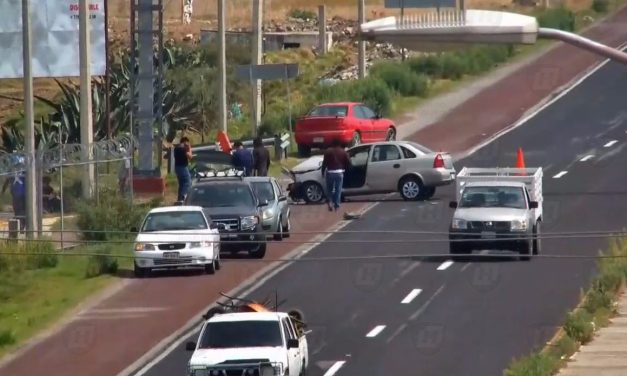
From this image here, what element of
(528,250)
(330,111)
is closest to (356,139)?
(330,111)

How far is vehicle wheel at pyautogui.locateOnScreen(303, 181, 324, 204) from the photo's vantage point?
3750 centimetres

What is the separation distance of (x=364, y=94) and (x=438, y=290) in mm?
24227

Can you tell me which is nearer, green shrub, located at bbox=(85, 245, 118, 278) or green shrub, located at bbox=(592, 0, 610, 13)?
green shrub, located at bbox=(85, 245, 118, 278)

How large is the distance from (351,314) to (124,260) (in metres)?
6.31

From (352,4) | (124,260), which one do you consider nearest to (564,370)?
(124,260)

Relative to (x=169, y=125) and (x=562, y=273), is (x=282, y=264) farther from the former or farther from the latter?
(x=169, y=125)

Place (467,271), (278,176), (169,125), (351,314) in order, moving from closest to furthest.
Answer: (351,314) < (467,271) < (278,176) < (169,125)

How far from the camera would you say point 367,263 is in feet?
103

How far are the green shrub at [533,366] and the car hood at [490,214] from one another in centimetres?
736

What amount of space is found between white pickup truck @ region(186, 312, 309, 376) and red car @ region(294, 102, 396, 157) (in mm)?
21486

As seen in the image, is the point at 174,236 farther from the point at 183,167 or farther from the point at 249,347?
the point at 249,347

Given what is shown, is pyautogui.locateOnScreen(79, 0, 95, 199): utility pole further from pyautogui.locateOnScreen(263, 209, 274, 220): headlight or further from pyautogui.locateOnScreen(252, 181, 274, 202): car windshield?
pyautogui.locateOnScreen(263, 209, 274, 220): headlight

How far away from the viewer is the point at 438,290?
2888 centimetres

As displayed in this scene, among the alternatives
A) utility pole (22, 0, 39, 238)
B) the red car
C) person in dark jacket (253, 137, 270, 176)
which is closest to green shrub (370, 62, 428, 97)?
the red car
